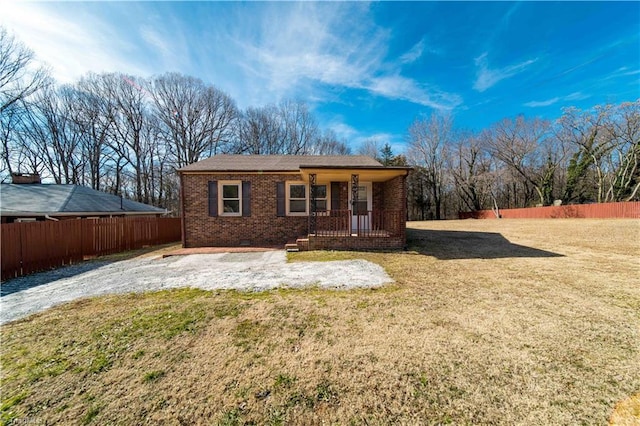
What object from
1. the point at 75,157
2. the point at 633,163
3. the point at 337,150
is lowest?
the point at 633,163

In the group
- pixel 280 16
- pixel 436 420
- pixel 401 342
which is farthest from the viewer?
pixel 280 16

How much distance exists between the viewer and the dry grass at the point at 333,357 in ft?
6.08

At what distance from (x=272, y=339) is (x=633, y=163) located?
35.0 metres

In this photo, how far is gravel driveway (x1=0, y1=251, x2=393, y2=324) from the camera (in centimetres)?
459

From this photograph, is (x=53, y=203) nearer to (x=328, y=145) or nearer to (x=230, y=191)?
(x=230, y=191)

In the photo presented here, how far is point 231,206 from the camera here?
10.1 metres

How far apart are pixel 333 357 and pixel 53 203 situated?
53.4 feet

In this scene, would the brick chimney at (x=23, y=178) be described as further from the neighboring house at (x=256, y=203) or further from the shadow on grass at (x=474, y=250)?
the shadow on grass at (x=474, y=250)

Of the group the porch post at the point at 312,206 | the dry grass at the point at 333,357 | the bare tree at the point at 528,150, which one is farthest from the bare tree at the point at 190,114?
the bare tree at the point at 528,150

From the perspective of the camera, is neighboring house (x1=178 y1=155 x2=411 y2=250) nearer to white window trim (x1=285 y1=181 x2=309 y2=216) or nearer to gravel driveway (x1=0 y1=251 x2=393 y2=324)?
white window trim (x1=285 y1=181 x2=309 y2=216)

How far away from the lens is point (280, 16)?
8.03 m

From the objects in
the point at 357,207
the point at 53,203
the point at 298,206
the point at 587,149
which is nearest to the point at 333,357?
the point at 357,207

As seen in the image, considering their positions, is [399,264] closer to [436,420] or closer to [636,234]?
Result: [436,420]

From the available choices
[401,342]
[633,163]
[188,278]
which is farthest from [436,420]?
→ [633,163]
